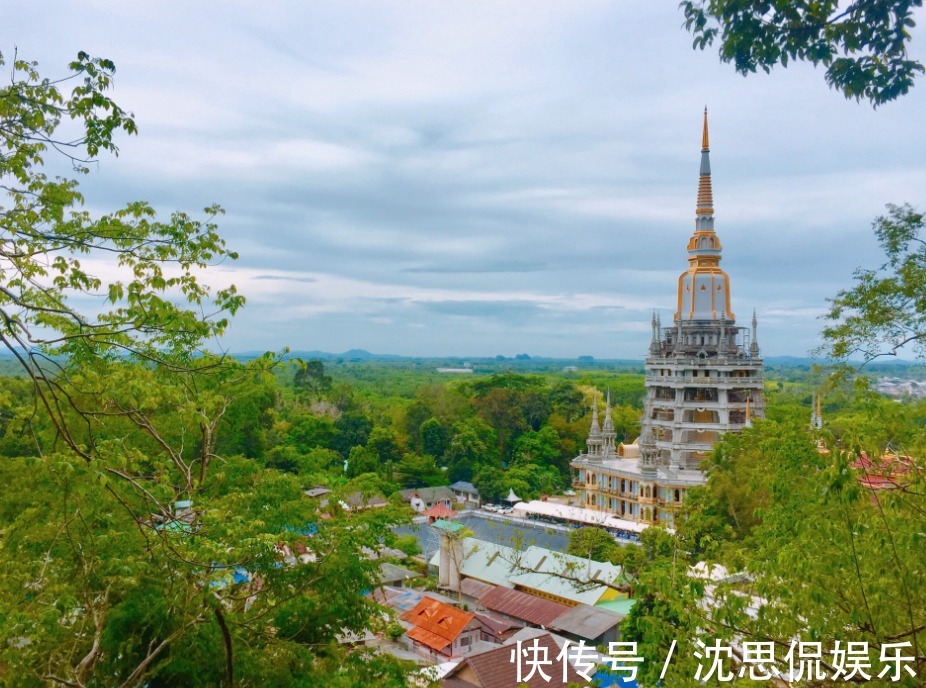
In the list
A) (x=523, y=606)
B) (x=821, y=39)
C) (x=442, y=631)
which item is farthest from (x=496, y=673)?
(x=821, y=39)

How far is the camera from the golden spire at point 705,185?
32281 mm

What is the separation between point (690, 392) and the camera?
31062 mm

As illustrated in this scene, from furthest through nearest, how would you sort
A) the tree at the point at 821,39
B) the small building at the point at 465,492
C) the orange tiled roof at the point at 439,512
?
the small building at the point at 465,492 < the orange tiled roof at the point at 439,512 < the tree at the point at 821,39

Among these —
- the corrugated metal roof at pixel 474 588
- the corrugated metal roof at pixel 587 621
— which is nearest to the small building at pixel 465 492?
the corrugated metal roof at pixel 474 588

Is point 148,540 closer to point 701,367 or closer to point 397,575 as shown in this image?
point 397,575

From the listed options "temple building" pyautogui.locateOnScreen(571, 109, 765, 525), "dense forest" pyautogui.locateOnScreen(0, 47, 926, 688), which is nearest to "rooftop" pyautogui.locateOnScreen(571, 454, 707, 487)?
"temple building" pyautogui.locateOnScreen(571, 109, 765, 525)

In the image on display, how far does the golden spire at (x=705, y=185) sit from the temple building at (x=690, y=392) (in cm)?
4

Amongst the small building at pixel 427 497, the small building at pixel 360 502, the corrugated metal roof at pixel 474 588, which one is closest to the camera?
the small building at pixel 360 502

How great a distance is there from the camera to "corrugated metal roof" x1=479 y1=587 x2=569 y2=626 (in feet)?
65.1

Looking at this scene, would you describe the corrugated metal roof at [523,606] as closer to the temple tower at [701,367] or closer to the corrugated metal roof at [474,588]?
the corrugated metal roof at [474,588]

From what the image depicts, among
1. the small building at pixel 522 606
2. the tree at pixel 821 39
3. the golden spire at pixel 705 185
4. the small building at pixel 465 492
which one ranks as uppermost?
the golden spire at pixel 705 185

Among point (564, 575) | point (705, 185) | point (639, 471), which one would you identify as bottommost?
point (564, 575)

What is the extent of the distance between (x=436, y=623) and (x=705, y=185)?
23122 mm

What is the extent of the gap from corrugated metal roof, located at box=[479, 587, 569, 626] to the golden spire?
1938 centimetres
